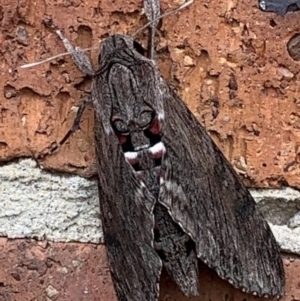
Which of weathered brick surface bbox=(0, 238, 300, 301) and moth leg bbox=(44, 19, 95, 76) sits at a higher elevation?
moth leg bbox=(44, 19, 95, 76)

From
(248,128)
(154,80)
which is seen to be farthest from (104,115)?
(248,128)

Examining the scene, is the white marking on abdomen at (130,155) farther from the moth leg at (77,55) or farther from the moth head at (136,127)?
the moth leg at (77,55)

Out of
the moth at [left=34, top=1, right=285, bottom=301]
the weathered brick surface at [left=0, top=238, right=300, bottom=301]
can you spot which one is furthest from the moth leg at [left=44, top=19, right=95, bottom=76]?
the weathered brick surface at [left=0, top=238, right=300, bottom=301]

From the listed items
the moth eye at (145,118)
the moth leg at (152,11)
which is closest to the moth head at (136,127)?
the moth eye at (145,118)

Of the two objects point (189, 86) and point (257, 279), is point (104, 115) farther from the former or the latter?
point (257, 279)

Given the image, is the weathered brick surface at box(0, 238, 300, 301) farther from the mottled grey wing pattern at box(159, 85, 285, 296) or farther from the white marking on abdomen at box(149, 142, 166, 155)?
the white marking on abdomen at box(149, 142, 166, 155)

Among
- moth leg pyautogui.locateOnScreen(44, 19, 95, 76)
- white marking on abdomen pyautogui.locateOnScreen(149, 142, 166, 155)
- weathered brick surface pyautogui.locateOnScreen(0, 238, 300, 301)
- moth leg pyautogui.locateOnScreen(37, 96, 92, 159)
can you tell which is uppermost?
moth leg pyautogui.locateOnScreen(44, 19, 95, 76)
